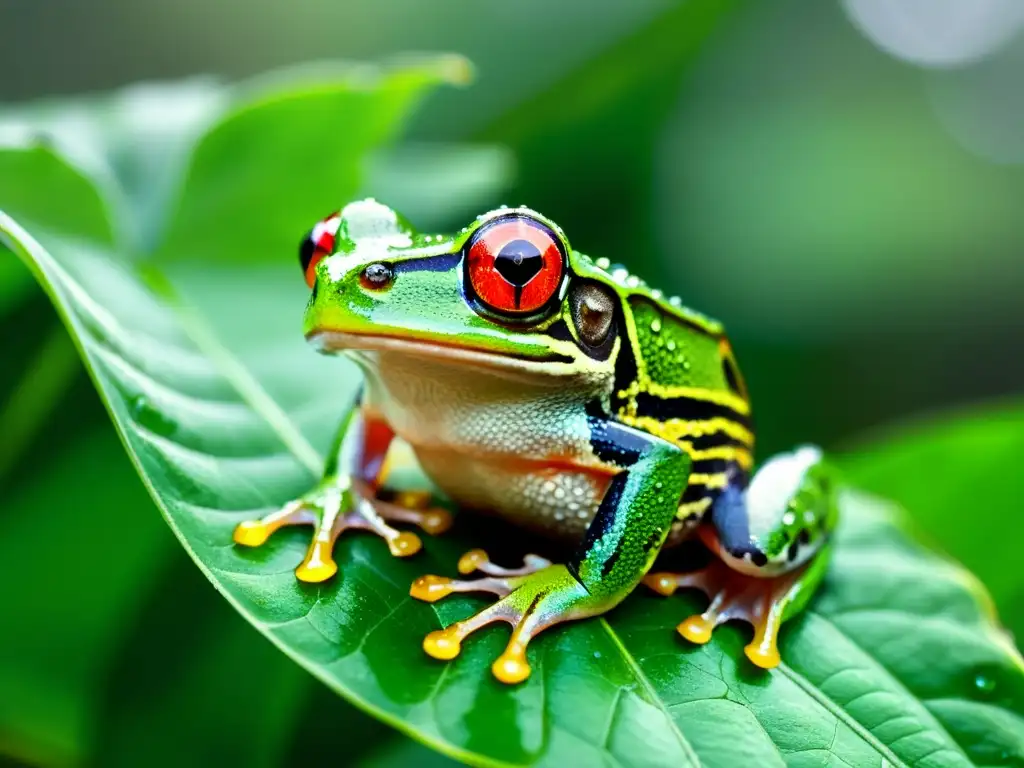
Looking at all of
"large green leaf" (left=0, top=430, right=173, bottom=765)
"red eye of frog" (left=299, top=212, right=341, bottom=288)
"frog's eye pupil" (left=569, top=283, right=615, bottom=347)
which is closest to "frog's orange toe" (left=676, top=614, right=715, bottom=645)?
"frog's eye pupil" (left=569, top=283, right=615, bottom=347)

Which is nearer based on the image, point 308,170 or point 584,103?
point 308,170

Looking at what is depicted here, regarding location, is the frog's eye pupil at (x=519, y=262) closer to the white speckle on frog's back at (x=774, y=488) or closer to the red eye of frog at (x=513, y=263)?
the red eye of frog at (x=513, y=263)

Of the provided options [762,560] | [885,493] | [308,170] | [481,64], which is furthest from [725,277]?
[762,560]

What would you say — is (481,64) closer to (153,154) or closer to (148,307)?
(153,154)

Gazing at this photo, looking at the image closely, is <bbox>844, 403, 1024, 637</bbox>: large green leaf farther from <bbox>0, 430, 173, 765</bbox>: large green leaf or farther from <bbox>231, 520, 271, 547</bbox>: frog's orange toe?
<bbox>0, 430, 173, 765</bbox>: large green leaf

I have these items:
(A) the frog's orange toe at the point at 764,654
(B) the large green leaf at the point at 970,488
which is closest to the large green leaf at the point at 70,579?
(A) the frog's orange toe at the point at 764,654
